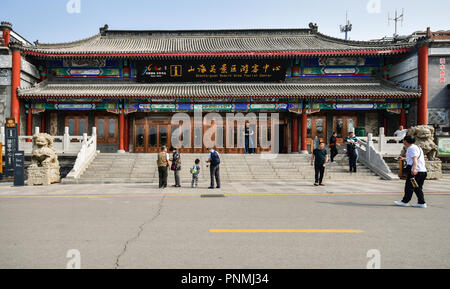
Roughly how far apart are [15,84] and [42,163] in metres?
8.23

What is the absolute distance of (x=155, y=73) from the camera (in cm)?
1856

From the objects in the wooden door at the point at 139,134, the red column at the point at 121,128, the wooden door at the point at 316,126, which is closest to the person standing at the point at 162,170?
the red column at the point at 121,128

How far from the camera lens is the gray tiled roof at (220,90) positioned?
1648 cm

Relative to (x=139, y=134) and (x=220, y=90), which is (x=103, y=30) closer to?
(x=139, y=134)

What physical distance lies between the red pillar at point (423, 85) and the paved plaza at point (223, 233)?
11145mm

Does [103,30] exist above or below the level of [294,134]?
above

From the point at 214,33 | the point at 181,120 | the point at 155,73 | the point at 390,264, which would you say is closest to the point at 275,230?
the point at 390,264

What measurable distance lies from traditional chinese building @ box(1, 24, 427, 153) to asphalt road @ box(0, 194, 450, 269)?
11189 millimetres

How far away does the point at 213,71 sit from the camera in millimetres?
18578

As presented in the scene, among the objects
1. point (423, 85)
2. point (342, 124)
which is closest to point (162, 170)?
point (342, 124)

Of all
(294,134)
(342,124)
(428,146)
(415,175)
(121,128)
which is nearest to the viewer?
(415,175)

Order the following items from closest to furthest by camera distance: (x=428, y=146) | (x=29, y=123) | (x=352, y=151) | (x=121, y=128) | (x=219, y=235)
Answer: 1. (x=219, y=235)
2. (x=428, y=146)
3. (x=352, y=151)
4. (x=29, y=123)
5. (x=121, y=128)

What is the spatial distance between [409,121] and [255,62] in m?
9.69

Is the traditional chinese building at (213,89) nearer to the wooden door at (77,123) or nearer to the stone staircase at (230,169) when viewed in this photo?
the wooden door at (77,123)
